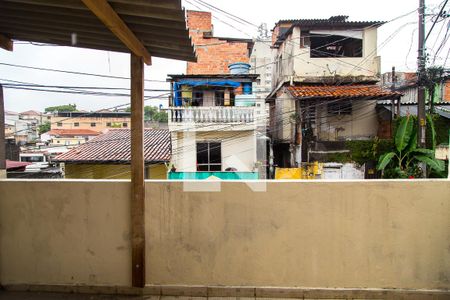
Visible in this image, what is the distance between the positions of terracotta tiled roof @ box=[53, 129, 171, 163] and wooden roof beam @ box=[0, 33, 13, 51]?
708 cm

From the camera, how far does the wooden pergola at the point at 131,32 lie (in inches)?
77.2

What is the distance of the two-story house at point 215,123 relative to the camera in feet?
34.5

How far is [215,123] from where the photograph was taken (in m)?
10.5

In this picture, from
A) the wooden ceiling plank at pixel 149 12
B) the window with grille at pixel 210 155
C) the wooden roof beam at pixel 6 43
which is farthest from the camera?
the window with grille at pixel 210 155

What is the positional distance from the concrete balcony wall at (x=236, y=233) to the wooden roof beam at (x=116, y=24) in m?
1.18

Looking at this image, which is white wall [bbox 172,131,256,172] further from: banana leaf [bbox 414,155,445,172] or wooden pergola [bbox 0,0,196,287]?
wooden pergola [bbox 0,0,196,287]

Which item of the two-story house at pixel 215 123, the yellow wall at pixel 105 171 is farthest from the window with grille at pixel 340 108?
the yellow wall at pixel 105 171

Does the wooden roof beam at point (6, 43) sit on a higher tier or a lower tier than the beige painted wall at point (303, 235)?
higher

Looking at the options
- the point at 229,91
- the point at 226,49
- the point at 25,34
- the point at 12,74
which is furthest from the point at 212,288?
the point at 226,49

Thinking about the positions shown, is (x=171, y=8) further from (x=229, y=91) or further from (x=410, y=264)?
(x=229, y=91)

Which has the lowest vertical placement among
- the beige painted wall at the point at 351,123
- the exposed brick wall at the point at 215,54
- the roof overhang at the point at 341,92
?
the beige painted wall at the point at 351,123

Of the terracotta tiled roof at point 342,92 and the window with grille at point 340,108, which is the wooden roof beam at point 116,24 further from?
the window with grille at point 340,108

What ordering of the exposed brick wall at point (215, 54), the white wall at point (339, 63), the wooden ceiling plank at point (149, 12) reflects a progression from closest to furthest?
the wooden ceiling plank at point (149, 12), the white wall at point (339, 63), the exposed brick wall at point (215, 54)

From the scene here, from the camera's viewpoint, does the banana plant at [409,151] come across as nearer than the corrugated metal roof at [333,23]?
Yes
